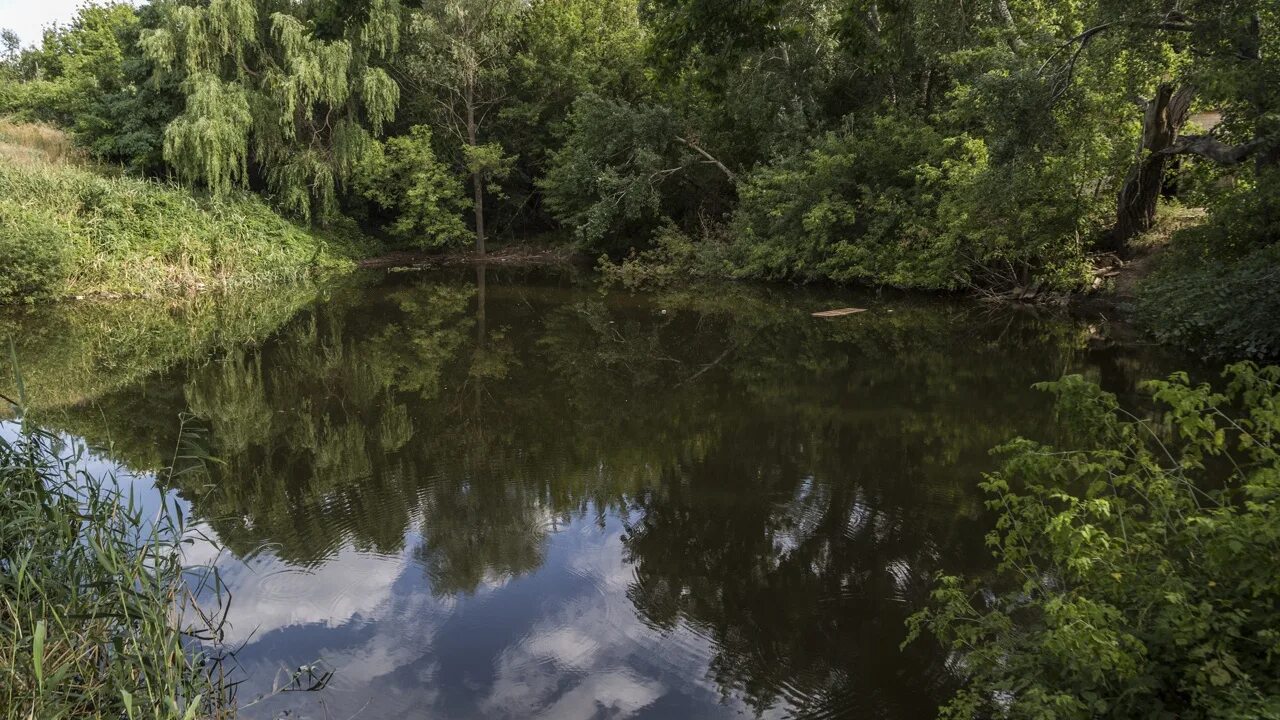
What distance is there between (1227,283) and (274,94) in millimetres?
19931

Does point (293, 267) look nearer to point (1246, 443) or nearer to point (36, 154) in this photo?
point (36, 154)

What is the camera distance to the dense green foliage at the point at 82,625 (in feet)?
9.00

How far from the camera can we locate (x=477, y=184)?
23328 millimetres

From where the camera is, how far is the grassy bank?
1388 centimetres

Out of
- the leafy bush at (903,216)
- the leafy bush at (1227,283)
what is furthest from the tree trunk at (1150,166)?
the leafy bush at (1227,283)

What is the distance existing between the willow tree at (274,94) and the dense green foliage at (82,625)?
16.1m

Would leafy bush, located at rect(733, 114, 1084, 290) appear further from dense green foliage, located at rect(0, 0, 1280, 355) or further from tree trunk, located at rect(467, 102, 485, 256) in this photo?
tree trunk, located at rect(467, 102, 485, 256)

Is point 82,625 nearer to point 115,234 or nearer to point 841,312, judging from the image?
point 841,312

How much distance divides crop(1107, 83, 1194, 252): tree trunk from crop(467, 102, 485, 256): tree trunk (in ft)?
53.3

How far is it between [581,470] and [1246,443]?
452cm

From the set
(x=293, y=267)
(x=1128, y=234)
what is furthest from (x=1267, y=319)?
(x=293, y=267)

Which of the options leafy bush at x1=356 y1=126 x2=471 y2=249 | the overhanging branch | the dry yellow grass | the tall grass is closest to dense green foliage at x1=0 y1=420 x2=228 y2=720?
the tall grass

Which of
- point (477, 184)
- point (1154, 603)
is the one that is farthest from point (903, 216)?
point (1154, 603)

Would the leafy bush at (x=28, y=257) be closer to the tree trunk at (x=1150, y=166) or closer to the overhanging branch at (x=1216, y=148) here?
the overhanging branch at (x=1216, y=148)
